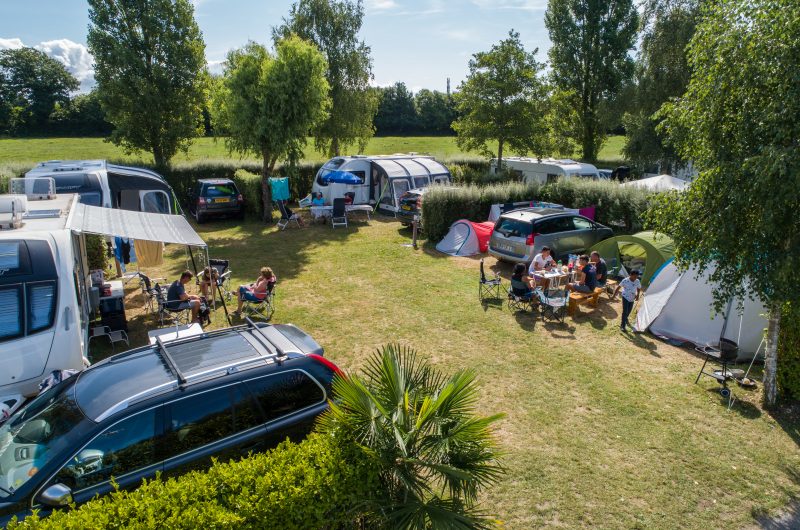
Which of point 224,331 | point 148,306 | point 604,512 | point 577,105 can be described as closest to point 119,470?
point 224,331

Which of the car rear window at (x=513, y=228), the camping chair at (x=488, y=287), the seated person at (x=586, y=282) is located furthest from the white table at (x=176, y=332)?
the car rear window at (x=513, y=228)

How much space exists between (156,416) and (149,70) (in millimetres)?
21450

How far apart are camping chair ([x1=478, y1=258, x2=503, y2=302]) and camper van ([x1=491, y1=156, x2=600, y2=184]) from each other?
10429 mm

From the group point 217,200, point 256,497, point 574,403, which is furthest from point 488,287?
point 217,200

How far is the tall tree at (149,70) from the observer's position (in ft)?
66.8

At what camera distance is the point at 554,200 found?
16.7m

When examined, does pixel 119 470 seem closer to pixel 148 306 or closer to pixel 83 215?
pixel 83 215

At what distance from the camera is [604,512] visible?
4.90m

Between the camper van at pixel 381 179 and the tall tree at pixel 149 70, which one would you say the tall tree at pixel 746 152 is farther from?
the tall tree at pixel 149 70

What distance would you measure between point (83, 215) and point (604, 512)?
8496 millimetres

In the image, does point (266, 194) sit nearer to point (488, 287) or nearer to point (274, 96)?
point (274, 96)

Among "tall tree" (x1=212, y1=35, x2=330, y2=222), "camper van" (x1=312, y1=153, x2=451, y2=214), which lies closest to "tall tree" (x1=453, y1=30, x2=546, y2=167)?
"camper van" (x1=312, y1=153, x2=451, y2=214)

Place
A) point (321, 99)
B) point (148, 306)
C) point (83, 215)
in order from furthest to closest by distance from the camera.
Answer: point (321, 99) < point (148, 306) < point (83, 215)

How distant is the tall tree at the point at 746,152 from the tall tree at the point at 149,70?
810 inches
